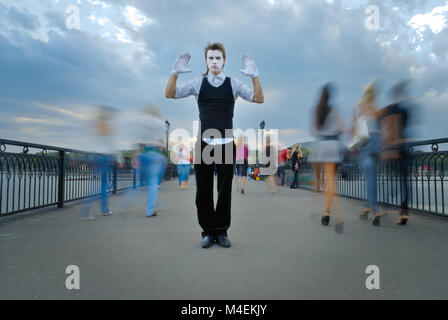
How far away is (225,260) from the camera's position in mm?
3121

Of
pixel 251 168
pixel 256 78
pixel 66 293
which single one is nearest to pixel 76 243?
pixel 66 293

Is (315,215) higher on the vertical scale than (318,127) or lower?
lower

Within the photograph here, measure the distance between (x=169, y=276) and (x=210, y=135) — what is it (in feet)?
5.10

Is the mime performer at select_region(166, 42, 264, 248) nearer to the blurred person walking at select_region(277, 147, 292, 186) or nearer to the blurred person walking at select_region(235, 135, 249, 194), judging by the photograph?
the blurred person walking at select_region(235, 135, 249, 194)

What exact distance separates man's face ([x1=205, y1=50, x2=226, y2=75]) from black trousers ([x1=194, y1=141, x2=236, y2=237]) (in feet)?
2.76

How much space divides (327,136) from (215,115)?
1.52 meters

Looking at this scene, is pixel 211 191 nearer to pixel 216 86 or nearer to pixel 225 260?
pixel 225 260

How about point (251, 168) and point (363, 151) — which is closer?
point (363, 151)

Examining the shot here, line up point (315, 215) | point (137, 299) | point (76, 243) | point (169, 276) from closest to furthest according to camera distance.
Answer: point (137, 299), point (169, 276), point (76, 243), point (315, 215)

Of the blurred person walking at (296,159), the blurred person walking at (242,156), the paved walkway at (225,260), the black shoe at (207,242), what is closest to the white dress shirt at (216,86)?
the black shoe at (207,242)

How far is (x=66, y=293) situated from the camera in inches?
90.3
